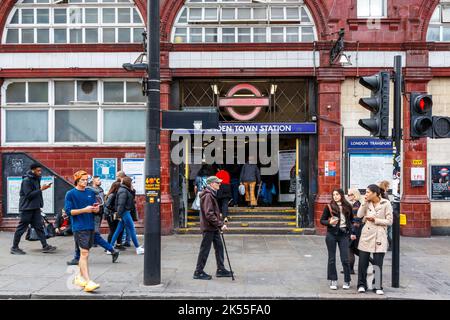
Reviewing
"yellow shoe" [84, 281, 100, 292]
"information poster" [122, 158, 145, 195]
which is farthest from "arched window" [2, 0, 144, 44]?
"yellow shoe" [84, 281, 100, 292]

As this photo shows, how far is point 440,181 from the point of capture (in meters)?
12.9

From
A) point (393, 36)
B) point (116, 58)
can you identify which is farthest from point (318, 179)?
point (116, 58)

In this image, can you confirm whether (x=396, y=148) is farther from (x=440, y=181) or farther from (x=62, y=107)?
(x=62, y=107)

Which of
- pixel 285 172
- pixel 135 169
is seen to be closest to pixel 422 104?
pixel 285 172

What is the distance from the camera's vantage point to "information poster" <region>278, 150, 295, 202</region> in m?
14.2

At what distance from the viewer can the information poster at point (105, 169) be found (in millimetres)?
13141

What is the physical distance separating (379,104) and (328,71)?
17.0 ft

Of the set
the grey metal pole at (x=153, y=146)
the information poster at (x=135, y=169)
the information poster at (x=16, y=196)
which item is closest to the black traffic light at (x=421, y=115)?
the grey metal pole at (x=153, y=146)

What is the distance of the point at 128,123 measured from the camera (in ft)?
43.7

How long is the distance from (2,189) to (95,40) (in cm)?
500

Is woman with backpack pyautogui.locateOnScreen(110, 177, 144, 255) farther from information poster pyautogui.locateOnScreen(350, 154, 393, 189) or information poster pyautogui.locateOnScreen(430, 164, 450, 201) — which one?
information poster pyautogui.locateOnScreen(430, 164, 450, 201)

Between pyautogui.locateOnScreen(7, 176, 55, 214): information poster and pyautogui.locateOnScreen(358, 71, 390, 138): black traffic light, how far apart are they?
9151mm

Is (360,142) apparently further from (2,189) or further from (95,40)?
(2,189)

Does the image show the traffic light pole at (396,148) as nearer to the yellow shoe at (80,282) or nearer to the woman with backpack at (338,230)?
the woman with backpack at (338,230)
